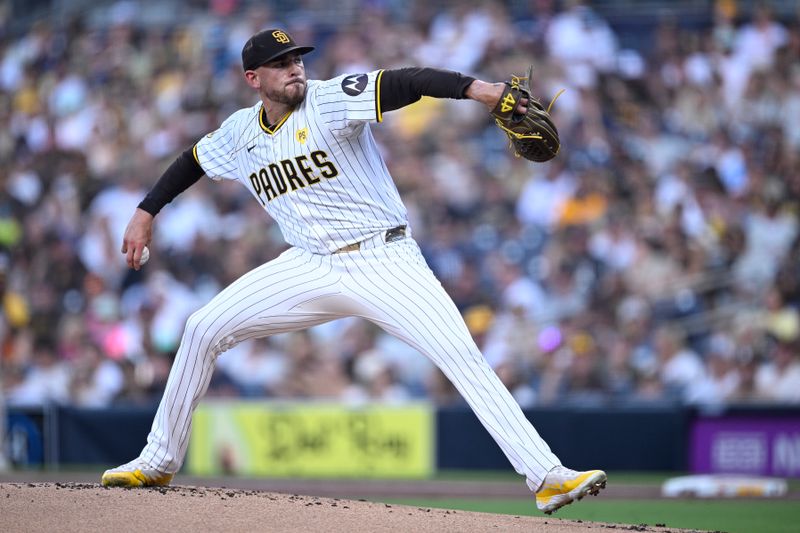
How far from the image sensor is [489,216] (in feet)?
39.6

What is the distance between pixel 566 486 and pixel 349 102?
1.75 meters

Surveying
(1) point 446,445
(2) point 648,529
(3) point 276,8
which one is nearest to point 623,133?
(1) point 446,445

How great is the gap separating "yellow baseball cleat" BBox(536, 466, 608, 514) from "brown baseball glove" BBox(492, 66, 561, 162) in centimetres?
126

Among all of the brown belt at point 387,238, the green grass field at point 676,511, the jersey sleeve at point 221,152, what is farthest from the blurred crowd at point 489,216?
the brown belt at point 387,238

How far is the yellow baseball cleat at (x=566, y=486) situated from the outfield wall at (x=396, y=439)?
5.46 meters

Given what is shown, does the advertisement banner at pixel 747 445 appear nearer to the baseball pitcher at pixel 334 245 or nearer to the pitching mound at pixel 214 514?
the pitching mound at pixel 214 514

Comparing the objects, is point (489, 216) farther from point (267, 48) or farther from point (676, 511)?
point (267, 48)

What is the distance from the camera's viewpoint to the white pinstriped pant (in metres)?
4.87

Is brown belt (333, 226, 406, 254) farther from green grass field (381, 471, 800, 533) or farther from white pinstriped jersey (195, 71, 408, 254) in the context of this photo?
green grass field (381, 471, 800, 533)

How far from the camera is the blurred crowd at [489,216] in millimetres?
10922

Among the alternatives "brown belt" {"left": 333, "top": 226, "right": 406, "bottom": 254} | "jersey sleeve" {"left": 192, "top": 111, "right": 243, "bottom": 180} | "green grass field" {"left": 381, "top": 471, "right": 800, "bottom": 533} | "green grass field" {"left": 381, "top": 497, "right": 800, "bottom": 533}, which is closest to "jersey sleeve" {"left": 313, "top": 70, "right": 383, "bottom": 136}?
"brown belt" {"left": 333, "top": 226, "right": 406, "bottom": 254}

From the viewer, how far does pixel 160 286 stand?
1227cm

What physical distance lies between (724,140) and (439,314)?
25.6 ft

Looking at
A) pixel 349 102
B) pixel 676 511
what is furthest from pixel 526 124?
pixel 676 511
